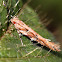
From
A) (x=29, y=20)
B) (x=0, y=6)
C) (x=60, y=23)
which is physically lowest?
(x=60, y=23)

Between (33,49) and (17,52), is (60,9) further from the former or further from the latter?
(17,52)

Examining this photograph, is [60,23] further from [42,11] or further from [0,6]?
[0,6]

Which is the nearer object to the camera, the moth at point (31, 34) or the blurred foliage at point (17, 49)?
the blurred foliage at point (17, 49)

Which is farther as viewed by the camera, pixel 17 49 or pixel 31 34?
pixel 31 34

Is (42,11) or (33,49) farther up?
(42,11)

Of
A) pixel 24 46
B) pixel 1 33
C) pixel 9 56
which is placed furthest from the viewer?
pixel 24 46

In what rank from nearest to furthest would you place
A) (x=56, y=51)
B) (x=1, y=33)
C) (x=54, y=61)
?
A: (x=1, y=33)
(x=54, y=61)
(x=56, y=51)

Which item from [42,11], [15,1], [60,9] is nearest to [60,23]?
[60,9]

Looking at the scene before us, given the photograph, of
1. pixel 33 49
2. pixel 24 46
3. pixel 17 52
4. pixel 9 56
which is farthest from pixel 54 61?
pixel 9 56

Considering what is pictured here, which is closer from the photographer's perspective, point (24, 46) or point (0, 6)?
point (0, 6)

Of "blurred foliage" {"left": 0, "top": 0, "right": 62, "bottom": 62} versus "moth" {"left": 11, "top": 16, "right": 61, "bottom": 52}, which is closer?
"blurred foliage" {"left": 0, "top": 0, "right": 62, "bottom": 62}
